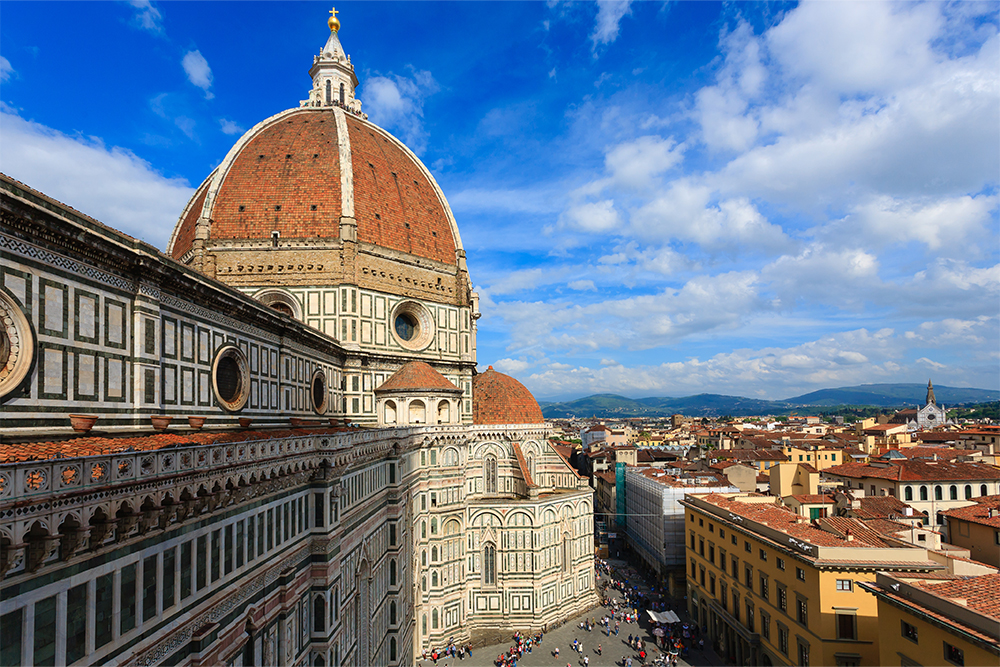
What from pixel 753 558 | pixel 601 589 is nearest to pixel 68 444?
pixel 753 558

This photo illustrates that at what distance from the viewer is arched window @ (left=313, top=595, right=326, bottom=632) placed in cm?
1700

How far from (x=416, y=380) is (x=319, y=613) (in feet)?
62.6

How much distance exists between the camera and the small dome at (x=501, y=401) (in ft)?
146

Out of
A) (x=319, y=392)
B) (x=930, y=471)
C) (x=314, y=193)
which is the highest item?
(x=314, y=193)

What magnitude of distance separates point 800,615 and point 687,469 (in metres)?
38.1

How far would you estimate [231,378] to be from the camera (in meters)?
19.4

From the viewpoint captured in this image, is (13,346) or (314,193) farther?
(314,193)

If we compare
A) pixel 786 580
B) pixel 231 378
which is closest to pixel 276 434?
pixel 231 378

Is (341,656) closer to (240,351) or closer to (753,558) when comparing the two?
(240,351)

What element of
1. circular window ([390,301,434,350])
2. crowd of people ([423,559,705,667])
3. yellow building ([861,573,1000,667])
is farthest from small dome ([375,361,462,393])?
yellow building ([861,573,1000,667])

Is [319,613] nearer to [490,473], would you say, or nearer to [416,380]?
[416,380]

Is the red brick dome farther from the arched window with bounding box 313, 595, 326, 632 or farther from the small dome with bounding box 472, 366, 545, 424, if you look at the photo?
the arched window with bounding box 313, 595, 326, 632

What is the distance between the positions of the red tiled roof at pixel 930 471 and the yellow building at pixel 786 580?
37.6 ft

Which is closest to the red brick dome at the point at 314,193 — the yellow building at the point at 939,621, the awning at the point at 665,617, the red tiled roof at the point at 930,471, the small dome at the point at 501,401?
the small dome at the point at 501,401
